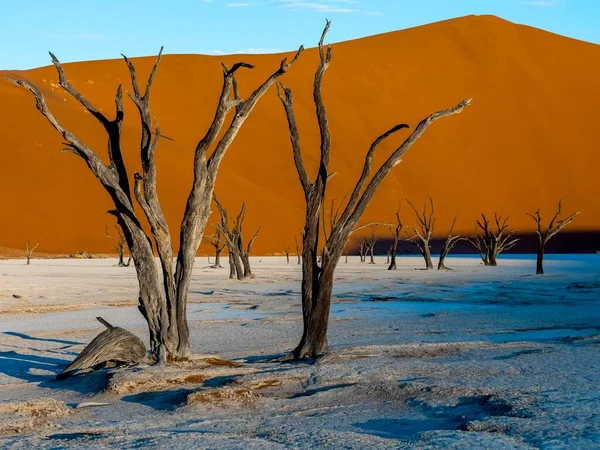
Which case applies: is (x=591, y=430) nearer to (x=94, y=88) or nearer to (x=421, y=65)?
(x=94, y=88)

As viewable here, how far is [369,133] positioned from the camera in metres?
81.1

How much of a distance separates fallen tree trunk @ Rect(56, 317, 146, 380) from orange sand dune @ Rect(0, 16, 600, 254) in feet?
176

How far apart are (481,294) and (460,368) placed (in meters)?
11.3

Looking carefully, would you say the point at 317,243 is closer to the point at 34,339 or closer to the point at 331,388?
the point at 331,388

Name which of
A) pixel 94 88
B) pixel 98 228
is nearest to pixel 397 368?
pixel 98 228

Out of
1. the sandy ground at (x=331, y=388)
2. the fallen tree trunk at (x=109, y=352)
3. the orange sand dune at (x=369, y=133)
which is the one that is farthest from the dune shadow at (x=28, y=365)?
the orange sand dune at (x=369, y=133)

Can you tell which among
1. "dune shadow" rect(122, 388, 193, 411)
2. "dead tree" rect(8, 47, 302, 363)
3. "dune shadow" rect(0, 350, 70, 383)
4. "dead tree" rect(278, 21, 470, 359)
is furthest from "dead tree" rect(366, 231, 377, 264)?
"dune shadow" rect(122, 388, 193, 411)

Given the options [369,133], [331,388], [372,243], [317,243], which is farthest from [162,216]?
[369,133]

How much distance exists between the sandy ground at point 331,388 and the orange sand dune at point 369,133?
5115 cm

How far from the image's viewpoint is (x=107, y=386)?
713cm

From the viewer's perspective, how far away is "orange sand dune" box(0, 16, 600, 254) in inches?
2581

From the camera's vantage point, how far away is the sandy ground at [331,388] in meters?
5.25

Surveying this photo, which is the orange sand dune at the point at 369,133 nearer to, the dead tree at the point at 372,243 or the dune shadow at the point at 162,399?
the dead tree at the point at 372,243

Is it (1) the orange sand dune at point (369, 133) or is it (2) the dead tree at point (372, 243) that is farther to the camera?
A: (1) the orange sand dune at point (369, 133)
